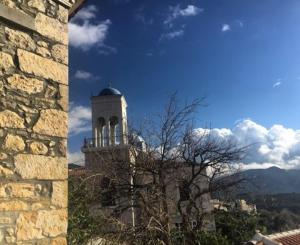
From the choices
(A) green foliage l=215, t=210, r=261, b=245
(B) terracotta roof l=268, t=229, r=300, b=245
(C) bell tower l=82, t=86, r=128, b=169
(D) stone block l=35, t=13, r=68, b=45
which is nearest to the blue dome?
(C) bell tower l=82, t=86, r=128, b=169

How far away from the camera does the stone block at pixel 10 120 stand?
11.5 feet

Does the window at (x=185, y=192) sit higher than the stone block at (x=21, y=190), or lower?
higher

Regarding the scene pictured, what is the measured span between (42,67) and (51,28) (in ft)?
1.60

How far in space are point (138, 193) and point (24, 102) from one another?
976 centimetres

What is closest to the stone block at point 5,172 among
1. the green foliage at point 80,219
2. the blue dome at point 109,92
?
the green foliage at point 80,219

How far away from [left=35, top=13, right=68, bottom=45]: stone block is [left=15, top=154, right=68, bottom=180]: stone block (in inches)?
50.6

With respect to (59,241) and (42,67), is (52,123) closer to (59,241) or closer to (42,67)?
(42,67)

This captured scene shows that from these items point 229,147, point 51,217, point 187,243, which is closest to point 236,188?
point 229,147

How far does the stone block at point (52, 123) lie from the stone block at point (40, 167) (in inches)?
9.9

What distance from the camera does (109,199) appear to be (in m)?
15.0

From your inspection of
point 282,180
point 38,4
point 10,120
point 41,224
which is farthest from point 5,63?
point 282,180

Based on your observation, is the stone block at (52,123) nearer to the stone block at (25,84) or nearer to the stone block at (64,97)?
the stone block at (64,97)

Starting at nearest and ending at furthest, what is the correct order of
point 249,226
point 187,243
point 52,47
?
point 52,47, point 187,243, point 249,226

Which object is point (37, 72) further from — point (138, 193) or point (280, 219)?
point (280, 219)
